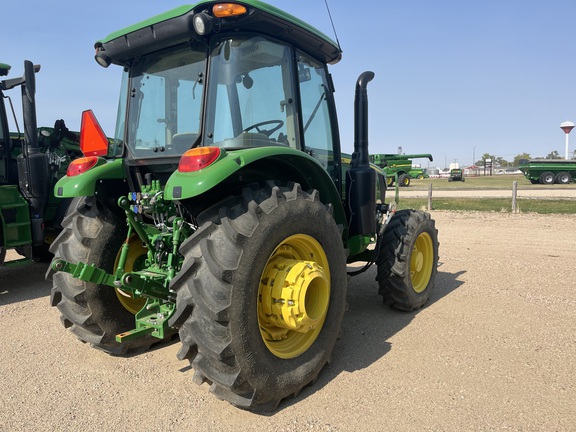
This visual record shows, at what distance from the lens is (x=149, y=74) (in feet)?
11.4

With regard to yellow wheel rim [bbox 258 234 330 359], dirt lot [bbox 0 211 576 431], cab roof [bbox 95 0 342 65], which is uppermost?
cab roof [bbox 95 0 342 65]

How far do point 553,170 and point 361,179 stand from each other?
107 feet

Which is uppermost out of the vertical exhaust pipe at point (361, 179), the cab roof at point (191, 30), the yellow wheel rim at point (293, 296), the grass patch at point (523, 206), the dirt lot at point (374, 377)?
the cab roof at point (191, 30)

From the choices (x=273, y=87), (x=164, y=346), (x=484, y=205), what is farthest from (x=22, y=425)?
(x=484, y=205)

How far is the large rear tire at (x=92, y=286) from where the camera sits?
10.9 ft

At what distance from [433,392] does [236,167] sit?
192 cm

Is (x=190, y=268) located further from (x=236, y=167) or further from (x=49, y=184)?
(x=49, y=184)

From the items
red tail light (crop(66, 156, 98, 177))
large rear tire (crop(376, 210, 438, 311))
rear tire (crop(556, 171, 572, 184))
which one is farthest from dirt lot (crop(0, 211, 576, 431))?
rear tire (crop(556, 171, 572, 184))

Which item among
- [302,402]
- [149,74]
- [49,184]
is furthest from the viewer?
[49,184]

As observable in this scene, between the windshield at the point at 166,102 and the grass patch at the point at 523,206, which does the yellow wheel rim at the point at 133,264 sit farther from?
the grass patch at the point at 523,206

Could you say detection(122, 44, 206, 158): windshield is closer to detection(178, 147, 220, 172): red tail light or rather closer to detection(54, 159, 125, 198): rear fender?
detection(54, 159, 125, 198): rear fender

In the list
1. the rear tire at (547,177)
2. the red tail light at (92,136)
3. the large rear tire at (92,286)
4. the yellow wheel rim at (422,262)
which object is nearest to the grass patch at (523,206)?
the yellow wheel rim at (422,262)

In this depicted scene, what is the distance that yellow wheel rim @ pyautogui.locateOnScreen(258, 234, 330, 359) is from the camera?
2771 millimetres

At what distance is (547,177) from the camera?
31438 millimetres
